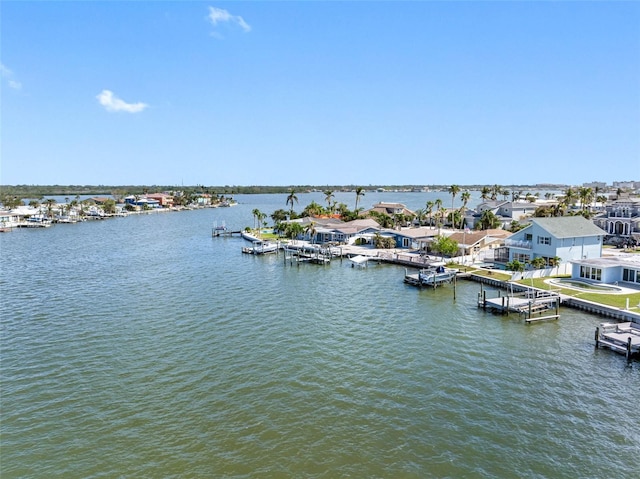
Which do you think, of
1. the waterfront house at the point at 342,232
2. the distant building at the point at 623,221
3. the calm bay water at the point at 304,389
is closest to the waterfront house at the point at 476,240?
the waterfront house at the point at 342,232

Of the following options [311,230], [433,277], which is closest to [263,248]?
[311,230]

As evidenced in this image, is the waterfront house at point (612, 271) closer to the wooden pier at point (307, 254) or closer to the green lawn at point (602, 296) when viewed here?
the green lawn at point (602, 296)

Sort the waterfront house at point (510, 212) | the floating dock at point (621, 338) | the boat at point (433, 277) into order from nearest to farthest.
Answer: the floating dock at point (621, 338)
the boat at point (433, 277)
the waterfront house at point (510, 212)

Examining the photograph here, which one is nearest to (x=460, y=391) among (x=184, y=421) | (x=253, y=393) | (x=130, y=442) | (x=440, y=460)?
(x=440, y=460)

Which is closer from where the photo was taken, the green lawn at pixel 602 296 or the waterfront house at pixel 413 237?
the green lawn at pixel 602 296

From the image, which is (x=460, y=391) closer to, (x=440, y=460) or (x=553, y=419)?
(x=553, y=419)

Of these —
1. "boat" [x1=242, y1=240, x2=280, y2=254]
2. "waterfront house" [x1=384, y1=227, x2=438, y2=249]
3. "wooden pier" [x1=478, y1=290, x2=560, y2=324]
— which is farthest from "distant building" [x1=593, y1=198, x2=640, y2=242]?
"boat" [x1=242, y1=240, x2=280, y2=254]
